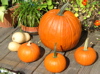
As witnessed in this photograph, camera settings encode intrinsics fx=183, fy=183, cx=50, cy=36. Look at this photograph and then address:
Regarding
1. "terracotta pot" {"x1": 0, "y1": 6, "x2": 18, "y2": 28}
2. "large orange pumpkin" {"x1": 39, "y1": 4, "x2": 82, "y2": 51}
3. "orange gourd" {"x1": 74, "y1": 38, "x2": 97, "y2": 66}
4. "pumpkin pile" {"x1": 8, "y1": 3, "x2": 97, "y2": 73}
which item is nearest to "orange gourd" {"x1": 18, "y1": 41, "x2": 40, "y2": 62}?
"pumpkin pile" {"x1": 8, "y1": 3, "x2": 97, "y2": 73}

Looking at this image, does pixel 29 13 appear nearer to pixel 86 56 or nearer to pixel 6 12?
pixel 6 12

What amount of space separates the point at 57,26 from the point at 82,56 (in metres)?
0.48

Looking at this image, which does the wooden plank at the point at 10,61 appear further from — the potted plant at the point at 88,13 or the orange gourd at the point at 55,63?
the potted plant at the point at 88,13

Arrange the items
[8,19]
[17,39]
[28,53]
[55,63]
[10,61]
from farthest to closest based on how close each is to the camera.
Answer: [8,19] → [17,39] → [10,61] → [28,53] → [55,63]

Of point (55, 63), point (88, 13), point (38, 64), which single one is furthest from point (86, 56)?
point (88, 13)

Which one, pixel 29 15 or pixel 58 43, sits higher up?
pixel 29 15

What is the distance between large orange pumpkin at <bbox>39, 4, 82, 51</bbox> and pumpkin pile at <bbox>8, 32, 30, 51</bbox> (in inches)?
13.1

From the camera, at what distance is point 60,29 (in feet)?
7.50

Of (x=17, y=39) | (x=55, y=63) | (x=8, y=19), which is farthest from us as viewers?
(x=8, y=19)

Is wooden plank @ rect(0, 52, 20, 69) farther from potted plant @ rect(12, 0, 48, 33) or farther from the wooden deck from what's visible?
potted plant @ rect(12, 0, 48, 33)

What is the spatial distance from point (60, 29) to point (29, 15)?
0.69 meters

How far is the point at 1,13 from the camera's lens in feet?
9.23

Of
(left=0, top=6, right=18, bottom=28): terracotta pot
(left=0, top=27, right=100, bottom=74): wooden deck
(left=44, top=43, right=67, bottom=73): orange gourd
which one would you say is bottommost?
(left=0, top=27, right=100, bottom=74): wooden deck

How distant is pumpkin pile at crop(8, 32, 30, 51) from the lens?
2480mm
